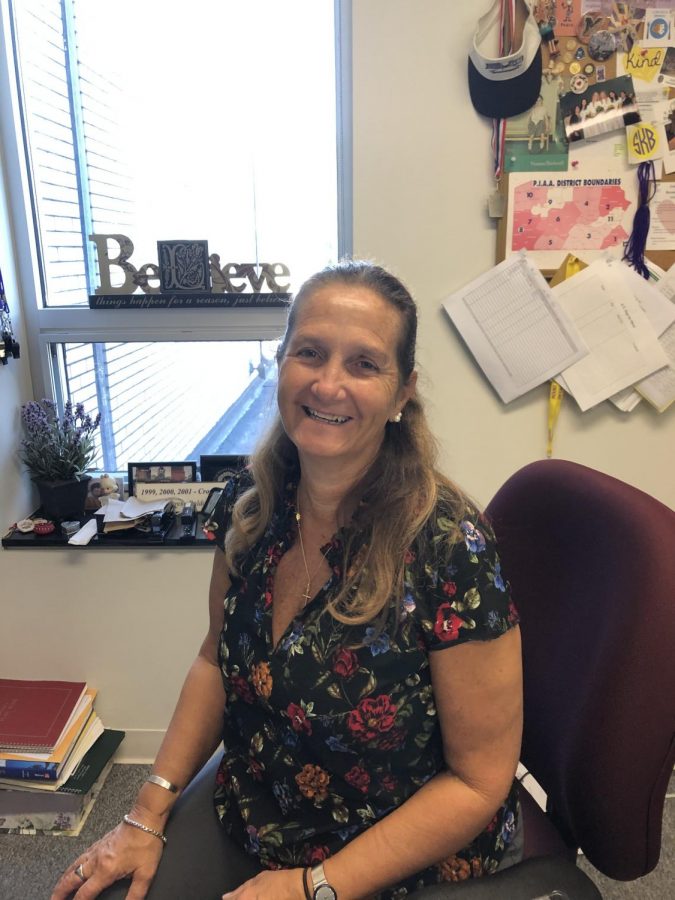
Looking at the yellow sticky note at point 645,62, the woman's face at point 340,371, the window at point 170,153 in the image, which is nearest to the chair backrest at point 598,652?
the woman's face at point 340,371

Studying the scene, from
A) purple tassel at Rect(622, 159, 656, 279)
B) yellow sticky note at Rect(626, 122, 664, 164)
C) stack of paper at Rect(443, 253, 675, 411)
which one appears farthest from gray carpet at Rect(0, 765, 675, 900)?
yellow sticky note at Rect(626, 122, 664, 164)

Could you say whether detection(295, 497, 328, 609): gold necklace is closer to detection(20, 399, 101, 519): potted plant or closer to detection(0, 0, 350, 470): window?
detection(0, 0, 350, 470): window

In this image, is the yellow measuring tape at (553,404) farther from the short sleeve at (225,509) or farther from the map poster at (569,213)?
the short sleeve at (225,509)

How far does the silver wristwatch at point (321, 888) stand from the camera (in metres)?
0.83

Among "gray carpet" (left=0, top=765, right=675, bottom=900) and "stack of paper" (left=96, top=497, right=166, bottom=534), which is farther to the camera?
"stack of paper" (left=96, top=497, right=166, bottom=534)

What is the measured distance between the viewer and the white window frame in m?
1.63

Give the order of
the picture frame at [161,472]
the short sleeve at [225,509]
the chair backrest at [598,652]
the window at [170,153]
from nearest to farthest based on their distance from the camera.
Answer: the chair backrest at [598,652], the short sleeve at [225,509], the window at [170,153], the picture frame at [161,472]

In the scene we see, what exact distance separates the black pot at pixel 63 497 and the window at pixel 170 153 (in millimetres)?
290

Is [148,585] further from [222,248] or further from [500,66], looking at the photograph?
[500,66]

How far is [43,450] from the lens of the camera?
1.71 m

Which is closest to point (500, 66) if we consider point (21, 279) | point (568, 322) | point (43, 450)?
point (568, 322)

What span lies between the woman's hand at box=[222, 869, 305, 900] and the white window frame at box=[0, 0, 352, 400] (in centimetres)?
127

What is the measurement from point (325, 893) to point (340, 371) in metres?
0.69

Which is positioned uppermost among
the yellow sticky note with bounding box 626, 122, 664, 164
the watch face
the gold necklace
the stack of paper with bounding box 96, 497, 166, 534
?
the yellow sticky note with bounding box 626, 122, 664, 164
